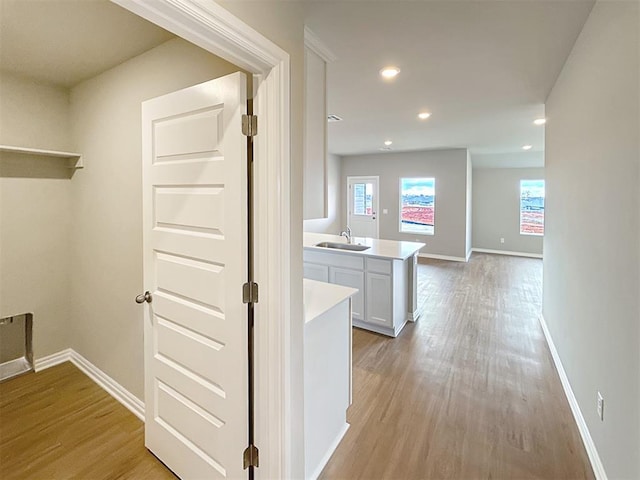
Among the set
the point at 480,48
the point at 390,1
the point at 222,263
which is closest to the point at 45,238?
the point at 222,263

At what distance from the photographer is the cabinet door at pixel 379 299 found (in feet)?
11.5

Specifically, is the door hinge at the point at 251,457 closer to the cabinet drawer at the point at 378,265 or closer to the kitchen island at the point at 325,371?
the kitchen island at the point at 325,371

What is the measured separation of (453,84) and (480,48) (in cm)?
77

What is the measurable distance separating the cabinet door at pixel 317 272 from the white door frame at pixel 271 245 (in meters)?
2.52

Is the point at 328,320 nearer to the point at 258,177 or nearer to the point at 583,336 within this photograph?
the point at 258,177

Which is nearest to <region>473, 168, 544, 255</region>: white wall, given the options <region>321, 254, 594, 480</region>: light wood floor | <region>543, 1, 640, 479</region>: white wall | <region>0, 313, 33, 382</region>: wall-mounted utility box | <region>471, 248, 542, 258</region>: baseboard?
<region>471, 248, 542, 258</region>: baseboard

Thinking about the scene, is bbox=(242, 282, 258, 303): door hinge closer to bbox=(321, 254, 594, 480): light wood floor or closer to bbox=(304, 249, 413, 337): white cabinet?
bbox=(321, 254, 594, 480): light wood floor

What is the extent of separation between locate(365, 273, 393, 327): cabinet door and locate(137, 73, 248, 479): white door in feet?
7.54

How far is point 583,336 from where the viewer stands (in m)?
2.12

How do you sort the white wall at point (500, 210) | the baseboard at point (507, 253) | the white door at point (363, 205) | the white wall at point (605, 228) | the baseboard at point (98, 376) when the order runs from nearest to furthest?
the white wall at point (605, 228) < the baseboard at point (98, 376) < the baseboard at point (507, 253) < the white wall at point (500, 210) < the white door at point (363, 205)

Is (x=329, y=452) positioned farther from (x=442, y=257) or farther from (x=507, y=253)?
(x=507, y=253)

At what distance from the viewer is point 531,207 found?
327 inches

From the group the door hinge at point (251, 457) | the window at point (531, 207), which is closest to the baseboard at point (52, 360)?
the door hinge at point (251, 457)

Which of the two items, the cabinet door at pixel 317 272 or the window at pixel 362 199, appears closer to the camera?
the cabinet door at pixel 317 272
